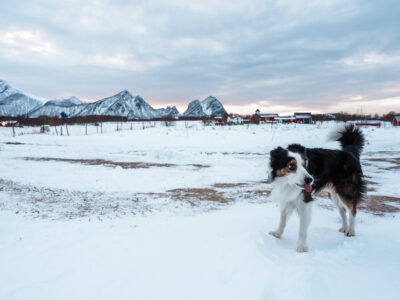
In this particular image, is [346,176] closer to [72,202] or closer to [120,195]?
[120,195]

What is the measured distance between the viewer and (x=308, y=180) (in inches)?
133

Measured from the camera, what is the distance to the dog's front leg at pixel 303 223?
11.8ft

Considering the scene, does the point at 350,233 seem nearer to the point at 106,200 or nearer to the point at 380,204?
the point at 380,204

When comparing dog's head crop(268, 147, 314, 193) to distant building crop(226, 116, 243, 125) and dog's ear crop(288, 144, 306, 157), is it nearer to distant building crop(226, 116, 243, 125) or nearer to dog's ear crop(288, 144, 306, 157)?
dog's ear crop(288, 144, 306, 157)

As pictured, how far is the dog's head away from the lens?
11.3 ft

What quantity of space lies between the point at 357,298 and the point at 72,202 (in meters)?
6.36

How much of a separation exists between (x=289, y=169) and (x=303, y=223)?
0.93 m

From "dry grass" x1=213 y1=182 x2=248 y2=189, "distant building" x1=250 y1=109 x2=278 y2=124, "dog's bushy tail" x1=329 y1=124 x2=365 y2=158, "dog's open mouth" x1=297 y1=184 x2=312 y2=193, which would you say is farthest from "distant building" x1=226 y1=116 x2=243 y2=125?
"dog's open mouth" x1=297 y1=184 x2=312 y2=193

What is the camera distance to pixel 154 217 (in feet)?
16.7

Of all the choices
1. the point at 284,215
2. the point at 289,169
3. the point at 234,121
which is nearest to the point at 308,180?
the point at 289,169

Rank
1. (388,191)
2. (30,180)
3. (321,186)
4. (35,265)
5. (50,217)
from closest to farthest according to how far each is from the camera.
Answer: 1. (35,265)
2. (321,186)
3. (50,217)
4. (388,191)
5. (30,180)

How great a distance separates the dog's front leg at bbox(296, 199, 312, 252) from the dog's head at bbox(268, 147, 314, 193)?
315mm

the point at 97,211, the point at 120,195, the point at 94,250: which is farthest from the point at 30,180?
the point at 94,250

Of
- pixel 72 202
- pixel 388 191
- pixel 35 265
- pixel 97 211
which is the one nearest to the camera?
pixel 35 265
